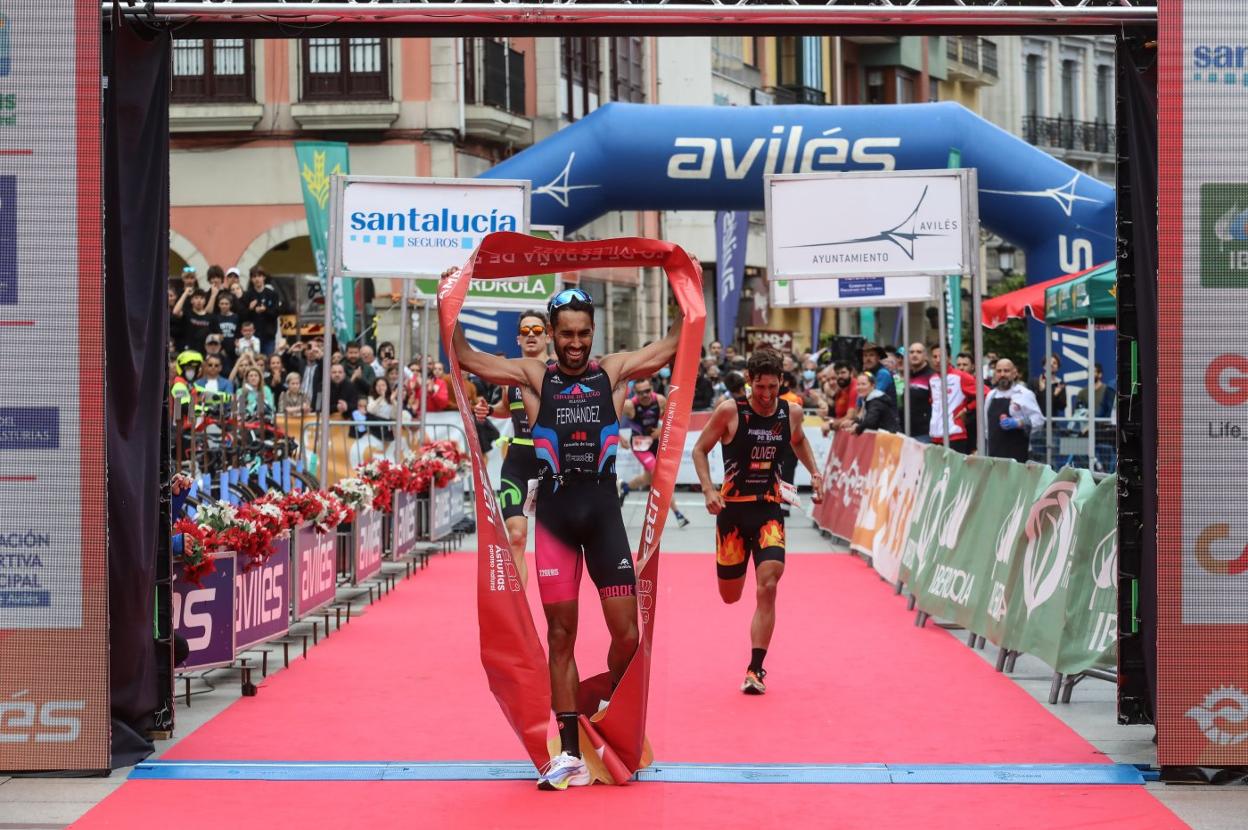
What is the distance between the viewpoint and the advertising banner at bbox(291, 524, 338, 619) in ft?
38.6

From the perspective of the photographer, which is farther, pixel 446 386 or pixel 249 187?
pixel 249 187

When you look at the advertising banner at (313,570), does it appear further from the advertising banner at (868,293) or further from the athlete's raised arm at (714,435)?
the advertising banner at (868,293)

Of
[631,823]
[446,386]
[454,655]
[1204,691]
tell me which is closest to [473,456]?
[631,823]

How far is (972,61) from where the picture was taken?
6500 centimetres

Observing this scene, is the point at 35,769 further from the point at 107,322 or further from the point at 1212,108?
the point at 1212,108

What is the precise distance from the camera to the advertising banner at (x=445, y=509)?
59.8 feet

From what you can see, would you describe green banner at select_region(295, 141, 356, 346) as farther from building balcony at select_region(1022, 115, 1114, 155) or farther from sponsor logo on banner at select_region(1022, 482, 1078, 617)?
building balcony at select_region(1022, 115, 1114, 155)

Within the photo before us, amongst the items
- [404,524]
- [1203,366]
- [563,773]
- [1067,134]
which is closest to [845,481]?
[404,524]

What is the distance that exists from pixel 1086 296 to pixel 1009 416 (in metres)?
2.17

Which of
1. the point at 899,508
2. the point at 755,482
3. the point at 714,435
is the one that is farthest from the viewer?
the point at 899,508

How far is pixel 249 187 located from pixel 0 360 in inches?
1129

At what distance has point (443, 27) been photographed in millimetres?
8508

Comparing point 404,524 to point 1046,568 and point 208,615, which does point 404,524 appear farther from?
point 1046,568

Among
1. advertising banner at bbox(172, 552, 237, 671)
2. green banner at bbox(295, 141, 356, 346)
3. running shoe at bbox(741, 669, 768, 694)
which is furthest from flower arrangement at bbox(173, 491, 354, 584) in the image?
green banner at bbox(295, 141, 356, 346)
